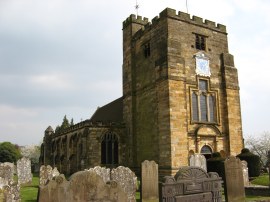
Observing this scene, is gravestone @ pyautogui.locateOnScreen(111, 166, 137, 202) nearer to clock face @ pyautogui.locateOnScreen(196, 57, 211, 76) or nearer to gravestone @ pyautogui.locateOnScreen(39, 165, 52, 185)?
gravestone @ pyautogui.locateOnScreen(39, 165, 52, 185)

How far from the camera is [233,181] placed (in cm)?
1147

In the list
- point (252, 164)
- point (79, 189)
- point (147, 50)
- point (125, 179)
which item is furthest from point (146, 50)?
point (79, 189)

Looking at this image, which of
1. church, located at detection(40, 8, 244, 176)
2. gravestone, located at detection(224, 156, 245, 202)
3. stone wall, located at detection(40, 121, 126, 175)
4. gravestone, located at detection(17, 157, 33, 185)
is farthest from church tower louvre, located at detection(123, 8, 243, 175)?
gravestone, located at detection(224, 156, 245, 202)

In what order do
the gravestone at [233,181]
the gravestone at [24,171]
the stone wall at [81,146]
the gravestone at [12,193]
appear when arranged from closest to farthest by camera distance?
1. the gravestone at [12,193]
2. the gravestone at [233,181]
3. the gravestone at [24,171]
4. the stone wall at [81,146]

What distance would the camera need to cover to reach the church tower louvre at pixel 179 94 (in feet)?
73.6

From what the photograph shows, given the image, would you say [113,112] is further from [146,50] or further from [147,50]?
[147,50]

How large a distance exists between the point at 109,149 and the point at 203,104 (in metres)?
8.81

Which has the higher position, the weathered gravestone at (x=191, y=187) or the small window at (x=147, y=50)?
the small window at (x=147, y=50)

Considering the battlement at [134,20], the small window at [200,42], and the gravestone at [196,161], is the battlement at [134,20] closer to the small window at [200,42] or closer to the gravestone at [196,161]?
the small window at [200,42]

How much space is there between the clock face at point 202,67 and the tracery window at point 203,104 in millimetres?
628

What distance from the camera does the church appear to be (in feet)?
74.1

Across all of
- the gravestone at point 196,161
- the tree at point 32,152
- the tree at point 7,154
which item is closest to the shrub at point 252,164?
the gravestone at point 196,161

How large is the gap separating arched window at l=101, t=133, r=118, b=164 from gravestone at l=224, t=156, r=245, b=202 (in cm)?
1626

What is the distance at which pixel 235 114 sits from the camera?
25.4m
